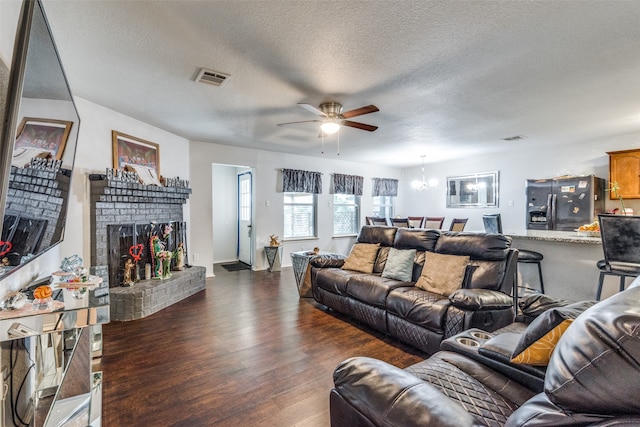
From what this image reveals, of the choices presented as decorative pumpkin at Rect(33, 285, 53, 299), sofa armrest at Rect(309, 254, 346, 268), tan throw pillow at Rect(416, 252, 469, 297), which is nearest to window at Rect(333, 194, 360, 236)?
sofa armrest at Rect(309, 254, 346, 268)

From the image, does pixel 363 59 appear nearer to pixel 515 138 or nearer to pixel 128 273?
pixel 128 273

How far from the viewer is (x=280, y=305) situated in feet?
12.7

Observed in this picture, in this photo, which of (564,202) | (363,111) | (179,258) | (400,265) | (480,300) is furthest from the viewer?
(564,202)

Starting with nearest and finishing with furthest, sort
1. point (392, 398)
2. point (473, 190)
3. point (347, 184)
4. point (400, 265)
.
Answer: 1. point (392, 398)
2. point (400, 265)
3. point (473, 190)
4. point (347, 184)

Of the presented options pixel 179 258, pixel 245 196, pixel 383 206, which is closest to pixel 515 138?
pixel 383 206

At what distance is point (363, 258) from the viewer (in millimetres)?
3766

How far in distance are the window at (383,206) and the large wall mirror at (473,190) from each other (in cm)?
160

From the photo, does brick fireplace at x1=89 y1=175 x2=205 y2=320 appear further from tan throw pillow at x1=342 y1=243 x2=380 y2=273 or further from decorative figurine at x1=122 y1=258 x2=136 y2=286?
tan throw pillow at x1=342 y1=243 x2=380 y2=273

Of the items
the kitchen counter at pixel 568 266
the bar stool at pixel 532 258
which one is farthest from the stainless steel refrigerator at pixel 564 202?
the bar stool at pixel 532 258

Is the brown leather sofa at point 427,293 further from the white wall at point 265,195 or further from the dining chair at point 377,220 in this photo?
the dining chair at point 377,220

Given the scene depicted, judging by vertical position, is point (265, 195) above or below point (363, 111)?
below

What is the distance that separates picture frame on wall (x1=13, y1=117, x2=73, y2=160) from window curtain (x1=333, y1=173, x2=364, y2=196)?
18.9 ft

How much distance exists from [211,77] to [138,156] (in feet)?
7.05

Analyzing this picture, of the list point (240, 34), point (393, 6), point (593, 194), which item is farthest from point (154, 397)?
point (593, 194)
